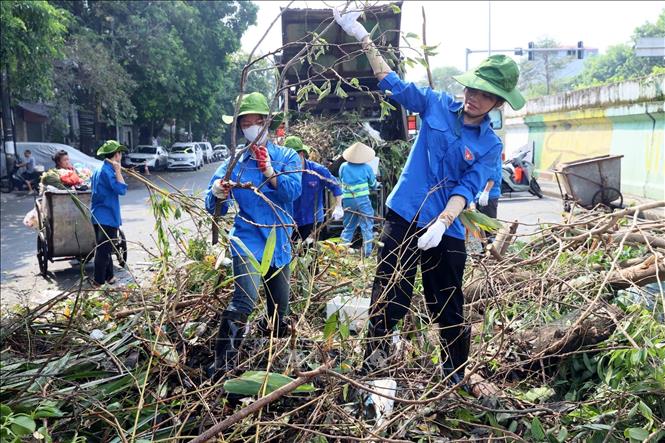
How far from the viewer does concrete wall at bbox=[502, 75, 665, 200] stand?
12.1 m

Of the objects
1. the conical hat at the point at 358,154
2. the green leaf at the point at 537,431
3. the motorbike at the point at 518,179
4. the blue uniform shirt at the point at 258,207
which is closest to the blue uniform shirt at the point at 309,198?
the conical hat at the point at 358,154

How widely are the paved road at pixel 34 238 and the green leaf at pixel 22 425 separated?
1341mm

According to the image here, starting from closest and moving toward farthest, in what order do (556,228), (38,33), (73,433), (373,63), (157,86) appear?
(73,433) → (373,63) → (556,228) → (38,33) → (157,86)

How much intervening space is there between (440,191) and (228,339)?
1.32 m

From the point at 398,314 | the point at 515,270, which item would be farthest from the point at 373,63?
the point at 515,270

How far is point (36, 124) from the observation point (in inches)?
1102

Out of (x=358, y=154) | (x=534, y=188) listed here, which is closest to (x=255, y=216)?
(x=358, y=154)

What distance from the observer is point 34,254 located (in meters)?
8.88

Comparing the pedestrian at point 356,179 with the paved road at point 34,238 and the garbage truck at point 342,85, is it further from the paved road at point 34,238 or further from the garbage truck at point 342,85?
the paved road at point 34,238

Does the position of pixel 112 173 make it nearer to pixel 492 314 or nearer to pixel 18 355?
pixel 18 355

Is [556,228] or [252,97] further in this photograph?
[556,228]

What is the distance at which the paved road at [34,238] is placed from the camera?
6098 mm

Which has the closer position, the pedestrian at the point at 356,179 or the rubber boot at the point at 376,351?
the rubber boot at the point at 376,351

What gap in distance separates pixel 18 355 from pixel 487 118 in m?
2.69
